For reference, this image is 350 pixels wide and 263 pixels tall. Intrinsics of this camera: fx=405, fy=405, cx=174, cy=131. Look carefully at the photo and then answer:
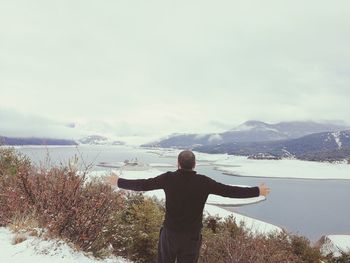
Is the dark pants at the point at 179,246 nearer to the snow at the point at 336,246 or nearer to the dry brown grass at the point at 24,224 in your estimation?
the dry brown grass at the point at 24,224

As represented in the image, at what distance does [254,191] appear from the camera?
4098 mm

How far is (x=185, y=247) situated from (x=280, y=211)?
4231 centimetres

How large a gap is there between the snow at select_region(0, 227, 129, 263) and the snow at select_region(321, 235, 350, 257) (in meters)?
17.2

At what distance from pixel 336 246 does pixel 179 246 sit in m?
20.8

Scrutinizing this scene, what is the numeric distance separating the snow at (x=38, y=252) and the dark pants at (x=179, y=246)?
200 cm

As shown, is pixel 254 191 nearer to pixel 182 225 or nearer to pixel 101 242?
pixel 182 225

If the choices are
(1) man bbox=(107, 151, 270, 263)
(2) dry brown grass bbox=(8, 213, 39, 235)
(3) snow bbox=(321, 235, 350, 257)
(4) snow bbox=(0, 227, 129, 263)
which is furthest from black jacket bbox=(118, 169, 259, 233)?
(3) snow bbox=(321, 235, 350, 257)

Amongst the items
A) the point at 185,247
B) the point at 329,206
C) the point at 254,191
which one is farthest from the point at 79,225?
the point at 329,206

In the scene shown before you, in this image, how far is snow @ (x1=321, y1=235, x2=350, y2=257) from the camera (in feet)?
68.6

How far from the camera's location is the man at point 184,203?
3.84 metres

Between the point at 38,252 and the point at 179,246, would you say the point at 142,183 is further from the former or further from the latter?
the point at 38,252

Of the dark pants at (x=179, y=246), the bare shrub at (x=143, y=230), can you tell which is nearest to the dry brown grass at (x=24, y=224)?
the dark pants at (x=179, y=246)

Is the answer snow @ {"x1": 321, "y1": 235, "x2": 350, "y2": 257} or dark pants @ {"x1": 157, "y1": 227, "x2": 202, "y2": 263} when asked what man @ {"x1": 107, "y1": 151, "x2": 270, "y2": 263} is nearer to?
dark pants @ {"x1": 157, "y1": 227, "x2": 202, "y2": 263}

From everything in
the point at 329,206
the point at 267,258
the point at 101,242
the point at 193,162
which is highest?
the point at 193,162
